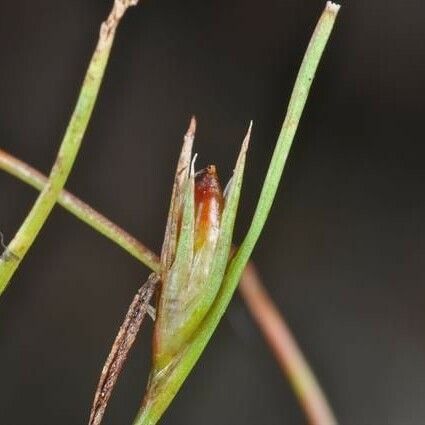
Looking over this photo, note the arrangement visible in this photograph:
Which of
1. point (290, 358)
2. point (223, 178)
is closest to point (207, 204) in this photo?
point (290, 358)

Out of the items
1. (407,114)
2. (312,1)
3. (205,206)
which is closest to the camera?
(205,206)

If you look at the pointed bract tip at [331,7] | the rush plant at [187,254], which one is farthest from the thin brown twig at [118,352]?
the pointed bract tip at [331,7]

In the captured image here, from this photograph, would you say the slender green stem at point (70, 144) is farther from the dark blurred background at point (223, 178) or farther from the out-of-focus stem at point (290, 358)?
the dark blurred background at point (223, 178)

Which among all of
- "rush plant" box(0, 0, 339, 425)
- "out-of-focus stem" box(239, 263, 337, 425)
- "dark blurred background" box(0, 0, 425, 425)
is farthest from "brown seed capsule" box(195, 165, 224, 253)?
"dark blurred background" box(0, 0, 425, 425)

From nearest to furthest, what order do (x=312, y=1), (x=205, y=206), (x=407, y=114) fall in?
(x=205, y=206) < (x=312, y=1) < (x=407, y=114)

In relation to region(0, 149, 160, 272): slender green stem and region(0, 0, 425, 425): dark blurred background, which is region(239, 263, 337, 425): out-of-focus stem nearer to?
region(0, 149, 160, 272): slender green stem

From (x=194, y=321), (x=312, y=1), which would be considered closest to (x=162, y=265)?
(x=194, y=321)

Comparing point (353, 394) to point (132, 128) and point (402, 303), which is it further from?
point (132, 128)
